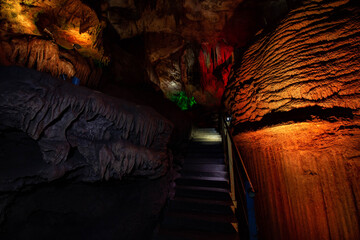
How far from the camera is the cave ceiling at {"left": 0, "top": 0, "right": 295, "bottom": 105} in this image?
5.29m

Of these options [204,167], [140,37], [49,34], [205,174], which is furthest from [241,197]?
[140,37]

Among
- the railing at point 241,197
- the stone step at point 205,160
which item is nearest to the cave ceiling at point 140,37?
the railing at point 241,197

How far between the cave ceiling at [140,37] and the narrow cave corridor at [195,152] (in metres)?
0.09

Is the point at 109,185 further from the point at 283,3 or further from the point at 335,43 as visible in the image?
the point at 283,3

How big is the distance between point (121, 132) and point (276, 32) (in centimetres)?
503

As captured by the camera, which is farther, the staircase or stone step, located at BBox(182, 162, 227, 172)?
stone step, located at BBox(182, 162, 227, 172)

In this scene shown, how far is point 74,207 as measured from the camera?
12.1 feet

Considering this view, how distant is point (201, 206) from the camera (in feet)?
12.7

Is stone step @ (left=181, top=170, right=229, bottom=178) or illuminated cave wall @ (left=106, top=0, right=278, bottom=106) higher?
illuminated cave wall @ (left=106, top=0, right=278, bottom=106)

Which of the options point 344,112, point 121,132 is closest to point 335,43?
point 344,112

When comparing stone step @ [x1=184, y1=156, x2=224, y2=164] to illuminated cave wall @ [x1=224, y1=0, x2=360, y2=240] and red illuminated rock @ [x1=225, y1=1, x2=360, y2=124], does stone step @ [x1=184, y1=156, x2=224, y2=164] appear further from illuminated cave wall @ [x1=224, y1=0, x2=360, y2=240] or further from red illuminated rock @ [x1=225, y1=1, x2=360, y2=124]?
red illuminated rock @ [x1=225, y1=1, x2=360, y2=124]

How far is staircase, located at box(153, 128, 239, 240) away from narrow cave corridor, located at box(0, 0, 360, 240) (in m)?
0.03

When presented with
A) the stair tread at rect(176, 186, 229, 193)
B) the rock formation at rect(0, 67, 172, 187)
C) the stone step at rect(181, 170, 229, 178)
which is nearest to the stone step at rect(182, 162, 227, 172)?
the stone step at rect(181, 170, 229, 178)

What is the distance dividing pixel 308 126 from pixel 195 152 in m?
3.83
